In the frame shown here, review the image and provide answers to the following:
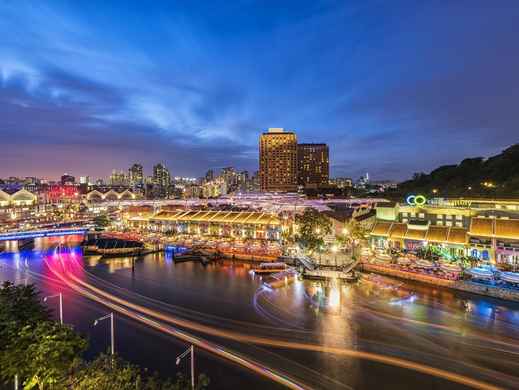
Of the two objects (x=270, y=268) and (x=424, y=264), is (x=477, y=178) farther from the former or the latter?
(x=270, y=268)

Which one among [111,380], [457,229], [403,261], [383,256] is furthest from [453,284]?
[111,380]

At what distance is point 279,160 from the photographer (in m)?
79.4

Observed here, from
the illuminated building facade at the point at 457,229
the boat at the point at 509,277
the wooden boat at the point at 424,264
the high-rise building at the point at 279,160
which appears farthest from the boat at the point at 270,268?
the high-rise building at the point at 279,160

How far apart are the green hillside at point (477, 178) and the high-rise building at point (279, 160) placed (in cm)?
3136

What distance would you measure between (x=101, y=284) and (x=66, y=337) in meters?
12.9

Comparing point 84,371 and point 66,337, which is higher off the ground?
point 66,337

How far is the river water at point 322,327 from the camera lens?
8695mm

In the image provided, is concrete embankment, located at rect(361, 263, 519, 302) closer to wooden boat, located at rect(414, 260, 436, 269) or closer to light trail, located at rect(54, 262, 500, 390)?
wooden boat, located at rect(414, 260, 436, 269)

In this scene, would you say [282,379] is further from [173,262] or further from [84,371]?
[173,262]

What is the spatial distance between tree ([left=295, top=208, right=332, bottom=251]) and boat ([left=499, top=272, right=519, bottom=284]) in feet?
33.9

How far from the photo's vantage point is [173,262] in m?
23.1

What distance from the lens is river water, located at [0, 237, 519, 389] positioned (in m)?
8.70

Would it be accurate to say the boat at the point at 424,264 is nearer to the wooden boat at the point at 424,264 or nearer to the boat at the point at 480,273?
the wooden boat at the point at 424,264

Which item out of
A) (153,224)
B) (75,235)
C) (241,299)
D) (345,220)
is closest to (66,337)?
(241,299)
